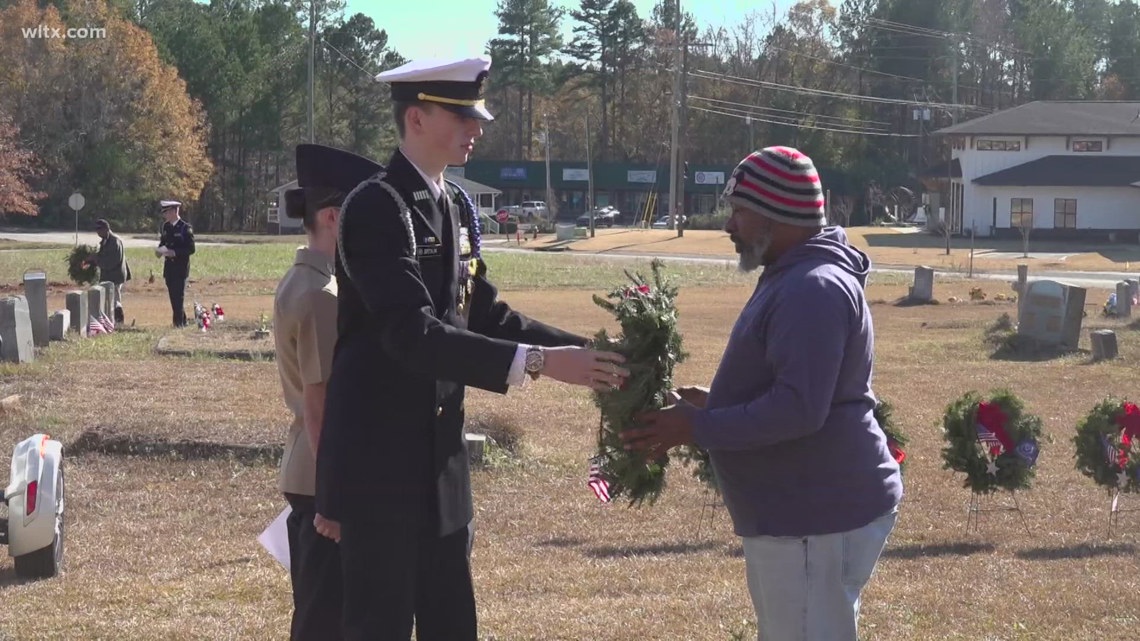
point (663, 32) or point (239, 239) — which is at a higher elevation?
point (663, 32)

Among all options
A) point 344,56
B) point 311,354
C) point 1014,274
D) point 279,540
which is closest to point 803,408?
point 311,354

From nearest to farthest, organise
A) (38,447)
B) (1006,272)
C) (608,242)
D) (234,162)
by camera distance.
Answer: (38,447)
(1006,272)
(608,242)
(234,162)

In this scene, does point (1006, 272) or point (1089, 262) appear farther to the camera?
point (1089, 262)

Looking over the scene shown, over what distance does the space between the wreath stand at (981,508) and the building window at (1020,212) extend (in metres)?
61.2

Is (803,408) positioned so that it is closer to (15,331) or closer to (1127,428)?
(1127,428)

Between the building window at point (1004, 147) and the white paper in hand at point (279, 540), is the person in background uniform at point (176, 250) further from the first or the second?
the building window at point (1004, 147)

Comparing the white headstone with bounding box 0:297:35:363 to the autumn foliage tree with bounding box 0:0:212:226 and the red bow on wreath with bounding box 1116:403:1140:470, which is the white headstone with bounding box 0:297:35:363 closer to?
the red bow on wreath with bounding box 1116:403:1140:470

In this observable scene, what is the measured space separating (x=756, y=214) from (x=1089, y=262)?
172 ft

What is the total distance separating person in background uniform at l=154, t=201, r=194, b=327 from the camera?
2169 centimetres

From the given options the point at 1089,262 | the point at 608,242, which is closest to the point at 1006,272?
the point at 1089,262

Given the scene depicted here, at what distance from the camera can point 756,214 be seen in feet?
12.6

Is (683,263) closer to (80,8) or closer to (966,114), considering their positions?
(80,8)

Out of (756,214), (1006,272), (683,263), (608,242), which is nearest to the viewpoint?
(756,214)

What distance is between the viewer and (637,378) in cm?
391
